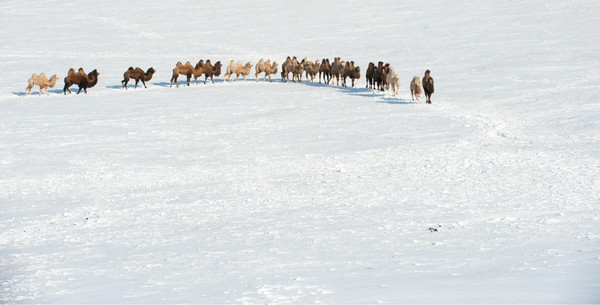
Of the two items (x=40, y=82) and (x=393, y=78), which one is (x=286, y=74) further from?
(x=40, y=82)

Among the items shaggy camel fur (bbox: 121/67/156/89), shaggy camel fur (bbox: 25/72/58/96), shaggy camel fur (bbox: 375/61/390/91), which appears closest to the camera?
shaggy camel fur (bbox: 375/61/390/91)

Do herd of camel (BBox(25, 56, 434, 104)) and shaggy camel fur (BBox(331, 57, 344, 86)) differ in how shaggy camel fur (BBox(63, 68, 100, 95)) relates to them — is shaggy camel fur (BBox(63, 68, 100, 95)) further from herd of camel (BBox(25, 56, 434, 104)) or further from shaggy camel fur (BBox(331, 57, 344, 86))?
shaggy camel fur (BBox(331, 57, 344, 86))

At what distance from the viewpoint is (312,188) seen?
44.0ft

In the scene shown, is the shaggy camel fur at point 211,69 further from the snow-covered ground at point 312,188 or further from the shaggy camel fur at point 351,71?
the shaggy camel fur at point 351,71

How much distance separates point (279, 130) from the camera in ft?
65.0

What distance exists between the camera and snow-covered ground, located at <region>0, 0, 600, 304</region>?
26.8 feet

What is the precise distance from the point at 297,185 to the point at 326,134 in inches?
207

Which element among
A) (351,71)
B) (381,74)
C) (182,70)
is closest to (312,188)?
(381,74)

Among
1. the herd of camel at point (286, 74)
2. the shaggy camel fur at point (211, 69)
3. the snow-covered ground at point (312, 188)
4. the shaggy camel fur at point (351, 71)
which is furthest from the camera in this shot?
the shaggy camel fur at point (211, 69)

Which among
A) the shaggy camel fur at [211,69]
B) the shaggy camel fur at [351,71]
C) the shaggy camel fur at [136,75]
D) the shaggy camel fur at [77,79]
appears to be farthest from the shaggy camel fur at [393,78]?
Result: the shaggy camel fur at [77,79]

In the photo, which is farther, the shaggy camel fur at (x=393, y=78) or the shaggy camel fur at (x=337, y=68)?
the shaggy camel fur at (x=337, y=68)

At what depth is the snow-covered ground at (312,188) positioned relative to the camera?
8172 millimetres

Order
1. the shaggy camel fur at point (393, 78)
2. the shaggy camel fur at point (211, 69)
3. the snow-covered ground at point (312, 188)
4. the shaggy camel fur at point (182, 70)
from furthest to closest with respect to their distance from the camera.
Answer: the shaggy camel fur at point (211, 69) → the shaggy camel fur at point (182, 70) → the shaggy camel fur at point (393, 78) → the snow-covered ground at point (312, 188)

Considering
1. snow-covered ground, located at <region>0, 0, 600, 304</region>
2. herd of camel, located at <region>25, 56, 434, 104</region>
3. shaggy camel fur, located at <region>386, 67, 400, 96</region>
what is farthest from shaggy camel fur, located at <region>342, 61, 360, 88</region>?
shaggy camel fur, located at <region>386, 67, 400, 96</region>
